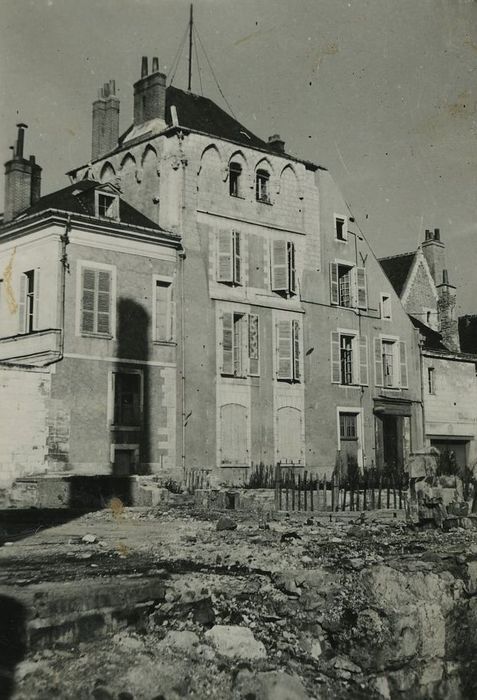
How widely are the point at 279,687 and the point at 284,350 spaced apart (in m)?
19.4

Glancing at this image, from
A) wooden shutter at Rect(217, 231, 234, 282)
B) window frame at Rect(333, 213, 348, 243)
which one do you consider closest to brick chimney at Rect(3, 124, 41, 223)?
wooden shutter at Rect(217, 231, 234, 282)

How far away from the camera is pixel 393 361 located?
29344mm

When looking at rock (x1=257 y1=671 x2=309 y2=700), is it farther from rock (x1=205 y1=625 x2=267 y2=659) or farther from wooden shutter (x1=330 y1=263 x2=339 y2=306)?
wooden shutter (x1=330 y1=263 x2=339 y2=306)

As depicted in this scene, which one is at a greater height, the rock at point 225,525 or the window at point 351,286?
the window at point 351,286

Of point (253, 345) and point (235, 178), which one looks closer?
point (253, 345)

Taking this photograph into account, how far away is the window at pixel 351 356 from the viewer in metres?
27.0

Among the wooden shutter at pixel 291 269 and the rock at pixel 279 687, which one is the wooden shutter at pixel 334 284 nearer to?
the wooden shutter at pixel 291 269

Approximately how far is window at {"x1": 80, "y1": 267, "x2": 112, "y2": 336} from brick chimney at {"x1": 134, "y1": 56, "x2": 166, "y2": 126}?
20.9 feet

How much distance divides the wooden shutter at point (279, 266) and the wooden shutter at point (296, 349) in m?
1.32

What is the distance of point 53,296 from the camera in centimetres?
2081

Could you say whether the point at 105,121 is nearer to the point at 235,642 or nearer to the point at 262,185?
the point at 262,185

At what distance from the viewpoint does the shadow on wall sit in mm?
5615

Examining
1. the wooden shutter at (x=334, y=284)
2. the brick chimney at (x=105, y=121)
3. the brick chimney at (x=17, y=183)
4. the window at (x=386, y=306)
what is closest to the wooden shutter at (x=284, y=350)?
the wooden shutter at (x=334, y=284)

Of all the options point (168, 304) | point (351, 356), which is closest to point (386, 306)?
point (351, 356)
